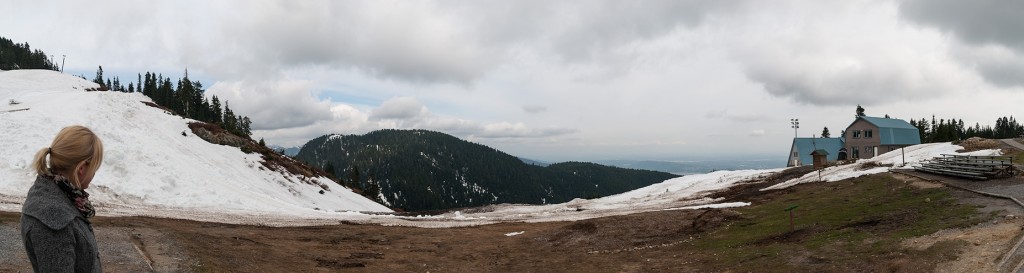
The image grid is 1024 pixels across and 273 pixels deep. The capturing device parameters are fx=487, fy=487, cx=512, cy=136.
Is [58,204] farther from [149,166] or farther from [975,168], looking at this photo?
[149,166]

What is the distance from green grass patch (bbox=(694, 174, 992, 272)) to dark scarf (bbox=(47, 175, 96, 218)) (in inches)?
618

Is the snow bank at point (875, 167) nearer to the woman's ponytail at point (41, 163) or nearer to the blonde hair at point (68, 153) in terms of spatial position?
the blonde hair at point (68, 153)

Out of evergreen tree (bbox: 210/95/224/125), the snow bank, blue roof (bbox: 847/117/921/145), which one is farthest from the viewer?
evergreen tree (bbox: 210/95/224/125)

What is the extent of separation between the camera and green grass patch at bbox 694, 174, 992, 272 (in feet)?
48.2

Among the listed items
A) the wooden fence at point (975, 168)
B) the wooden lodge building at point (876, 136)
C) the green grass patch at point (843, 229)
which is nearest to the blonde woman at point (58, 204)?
the green grass patch at point (843, 229)

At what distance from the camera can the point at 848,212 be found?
22.2m

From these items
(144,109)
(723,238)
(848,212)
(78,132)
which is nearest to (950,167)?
(848,212)

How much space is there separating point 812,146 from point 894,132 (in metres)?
13.7

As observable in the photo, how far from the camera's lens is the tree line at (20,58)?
15712cm

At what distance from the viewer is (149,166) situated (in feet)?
127

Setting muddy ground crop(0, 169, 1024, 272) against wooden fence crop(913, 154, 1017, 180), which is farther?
wooden fence crop(913, 154, 1017, 180)

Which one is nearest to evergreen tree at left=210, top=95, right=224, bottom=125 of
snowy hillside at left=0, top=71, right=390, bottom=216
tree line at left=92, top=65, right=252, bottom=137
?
tree line at left=92, top=65, right=252, bottom=137

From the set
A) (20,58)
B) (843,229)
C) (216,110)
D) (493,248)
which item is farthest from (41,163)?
(20,58)

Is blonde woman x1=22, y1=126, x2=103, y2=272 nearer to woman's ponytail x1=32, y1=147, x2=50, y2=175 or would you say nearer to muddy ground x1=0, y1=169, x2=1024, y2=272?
woman's ponytail x1=32, y1=147, x2=50, y2=175
